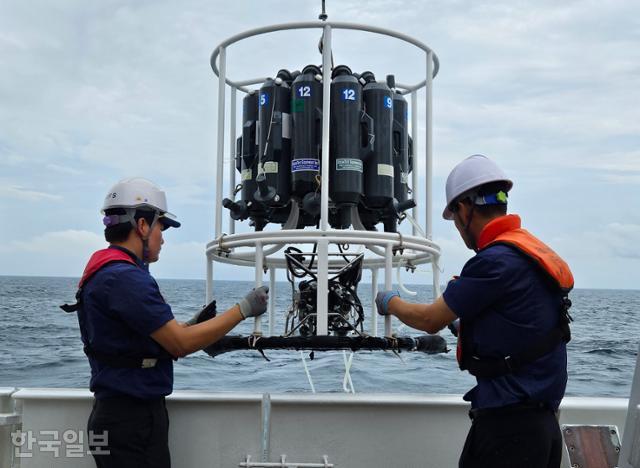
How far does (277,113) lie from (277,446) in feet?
6.62

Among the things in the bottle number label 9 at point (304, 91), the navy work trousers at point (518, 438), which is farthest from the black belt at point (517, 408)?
the bottle number label 9 at point (304, 91)

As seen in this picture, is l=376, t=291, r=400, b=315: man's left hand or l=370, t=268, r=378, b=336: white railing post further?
l=370, t=268, r=378, b=336: white railing post

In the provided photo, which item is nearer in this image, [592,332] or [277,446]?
[277,446]

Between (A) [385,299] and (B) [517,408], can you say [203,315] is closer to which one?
(A) [385,299]

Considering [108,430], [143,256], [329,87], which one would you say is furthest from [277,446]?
[329,87]

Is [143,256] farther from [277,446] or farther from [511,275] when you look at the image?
[511,275]

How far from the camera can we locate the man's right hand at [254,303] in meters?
3.40

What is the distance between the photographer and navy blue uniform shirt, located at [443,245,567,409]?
2.82 m

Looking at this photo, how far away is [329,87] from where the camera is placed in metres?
4.06

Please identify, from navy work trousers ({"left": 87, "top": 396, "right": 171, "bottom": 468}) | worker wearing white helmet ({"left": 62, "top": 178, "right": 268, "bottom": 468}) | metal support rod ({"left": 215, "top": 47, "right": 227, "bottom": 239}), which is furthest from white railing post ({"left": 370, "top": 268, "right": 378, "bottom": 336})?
navy work trousers ({"left": 87, "top": 396, "right": 171, "bottom": 468})

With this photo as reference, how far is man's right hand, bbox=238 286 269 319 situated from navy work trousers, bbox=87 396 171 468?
60 cm

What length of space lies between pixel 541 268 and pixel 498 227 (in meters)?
0.28

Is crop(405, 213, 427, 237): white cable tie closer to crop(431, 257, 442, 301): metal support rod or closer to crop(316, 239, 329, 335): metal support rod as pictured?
crop(431, 257, 442, 301): metal support rod

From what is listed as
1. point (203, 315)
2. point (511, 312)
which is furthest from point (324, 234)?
point (511, 312)
